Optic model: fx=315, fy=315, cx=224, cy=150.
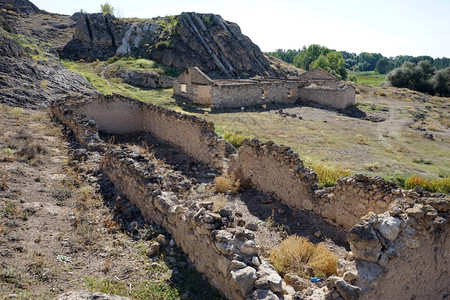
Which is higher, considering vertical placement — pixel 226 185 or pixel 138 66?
pixel 138 66

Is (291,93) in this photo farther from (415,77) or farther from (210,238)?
(415,77)

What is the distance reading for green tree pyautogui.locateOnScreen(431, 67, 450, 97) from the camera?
5253 cm

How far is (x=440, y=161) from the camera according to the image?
52.9ft

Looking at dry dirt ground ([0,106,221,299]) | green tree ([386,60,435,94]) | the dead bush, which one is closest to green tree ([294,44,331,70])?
green tree ([386,60,435,94])

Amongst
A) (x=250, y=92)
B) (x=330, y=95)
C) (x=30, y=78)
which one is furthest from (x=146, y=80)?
(x=330, y=95)

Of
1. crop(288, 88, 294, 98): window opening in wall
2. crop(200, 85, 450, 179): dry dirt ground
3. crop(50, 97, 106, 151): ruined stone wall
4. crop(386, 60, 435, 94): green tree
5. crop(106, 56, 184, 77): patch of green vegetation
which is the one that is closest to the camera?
crop(50, 97, 106, 151): ruined stone wall

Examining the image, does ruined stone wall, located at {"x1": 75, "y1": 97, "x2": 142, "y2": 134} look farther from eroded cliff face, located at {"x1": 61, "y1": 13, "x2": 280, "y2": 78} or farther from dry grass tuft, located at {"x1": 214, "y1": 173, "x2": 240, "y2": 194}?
eroded cliff face, located at {"x1": 61, "y1": 13, "x2": 280, "y2": 78}

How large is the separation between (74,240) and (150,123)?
34.8ft

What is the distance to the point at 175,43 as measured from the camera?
47812mm

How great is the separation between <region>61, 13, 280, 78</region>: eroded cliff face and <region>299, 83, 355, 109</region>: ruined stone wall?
15.6m

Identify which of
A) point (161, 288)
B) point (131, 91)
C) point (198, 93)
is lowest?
point (161, 288)

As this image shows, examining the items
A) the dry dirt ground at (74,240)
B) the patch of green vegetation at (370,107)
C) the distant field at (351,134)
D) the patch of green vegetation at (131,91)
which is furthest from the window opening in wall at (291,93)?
the dry dirt ground at (74,240)

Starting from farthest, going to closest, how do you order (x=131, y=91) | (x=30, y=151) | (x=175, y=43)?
(x=175, y=43) → (x=131, y=91) → (x=30, y=151)

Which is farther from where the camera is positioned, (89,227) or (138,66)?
(138,66)
